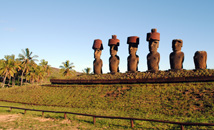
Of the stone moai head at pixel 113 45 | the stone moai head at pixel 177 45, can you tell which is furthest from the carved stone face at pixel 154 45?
the stone moai head at pixel 113 45

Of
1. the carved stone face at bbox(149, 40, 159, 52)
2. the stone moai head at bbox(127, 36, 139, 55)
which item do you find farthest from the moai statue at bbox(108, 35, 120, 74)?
the carved stone face at bbox(149, 40, 159, 52)

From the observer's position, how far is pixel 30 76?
50.0 m

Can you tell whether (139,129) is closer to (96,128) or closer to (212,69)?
(96,128)

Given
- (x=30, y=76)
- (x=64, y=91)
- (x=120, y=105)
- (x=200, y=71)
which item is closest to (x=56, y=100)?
(x=64, y=91)

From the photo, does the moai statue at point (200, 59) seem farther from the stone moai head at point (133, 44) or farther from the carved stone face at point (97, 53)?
the carved stone face at point (97, 53)

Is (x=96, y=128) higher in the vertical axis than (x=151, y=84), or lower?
lower

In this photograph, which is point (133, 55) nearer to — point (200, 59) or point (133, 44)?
point (133, 44)

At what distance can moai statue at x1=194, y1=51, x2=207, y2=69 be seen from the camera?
21281 millimetres

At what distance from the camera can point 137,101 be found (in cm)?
1628

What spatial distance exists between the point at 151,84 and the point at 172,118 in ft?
25.5

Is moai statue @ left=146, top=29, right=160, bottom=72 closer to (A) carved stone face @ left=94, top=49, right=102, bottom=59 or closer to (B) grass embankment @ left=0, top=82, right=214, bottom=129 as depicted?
(B) grass embankment @ left=0, top=82, right=214, bottom=129

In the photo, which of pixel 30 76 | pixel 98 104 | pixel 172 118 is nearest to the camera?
pixel 172 118

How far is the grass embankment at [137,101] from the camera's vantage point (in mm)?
12422

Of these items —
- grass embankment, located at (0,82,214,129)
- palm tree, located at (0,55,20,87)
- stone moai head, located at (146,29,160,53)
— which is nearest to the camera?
grass embankment, located at (0,82,214,129)
